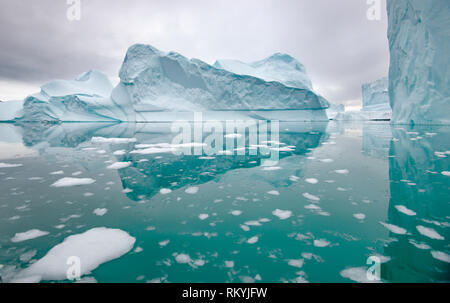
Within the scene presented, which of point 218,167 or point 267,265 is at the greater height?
point 218,167

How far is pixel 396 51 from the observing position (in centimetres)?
1540

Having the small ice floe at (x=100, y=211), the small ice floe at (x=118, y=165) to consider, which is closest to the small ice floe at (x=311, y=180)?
the small ice floe at (x=100, y=211)

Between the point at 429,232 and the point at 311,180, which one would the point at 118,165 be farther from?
the point at 429,232

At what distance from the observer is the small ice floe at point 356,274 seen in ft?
3.98

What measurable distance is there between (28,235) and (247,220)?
6.32 ft

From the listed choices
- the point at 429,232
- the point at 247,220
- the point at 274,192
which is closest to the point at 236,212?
the point at 247,220

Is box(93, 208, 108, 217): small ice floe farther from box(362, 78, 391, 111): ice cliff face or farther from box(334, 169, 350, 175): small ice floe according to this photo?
box(362, 78, 391, 111): ice cliff face

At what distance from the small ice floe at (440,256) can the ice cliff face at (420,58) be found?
1744 centimetres

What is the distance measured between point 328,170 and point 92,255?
3.59m

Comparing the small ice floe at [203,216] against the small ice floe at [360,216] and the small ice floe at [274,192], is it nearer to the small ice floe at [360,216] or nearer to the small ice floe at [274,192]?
the small ice floe at [274,192]

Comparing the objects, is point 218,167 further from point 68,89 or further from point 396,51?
point 68,89

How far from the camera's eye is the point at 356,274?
1.26 m

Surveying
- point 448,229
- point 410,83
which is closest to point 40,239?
point 448,229

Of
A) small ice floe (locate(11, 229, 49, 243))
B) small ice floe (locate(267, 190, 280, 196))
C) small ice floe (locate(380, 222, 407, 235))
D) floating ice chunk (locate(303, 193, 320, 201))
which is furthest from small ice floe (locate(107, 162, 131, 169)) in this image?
small ice floe (locate(380, 222, 407, 235))
